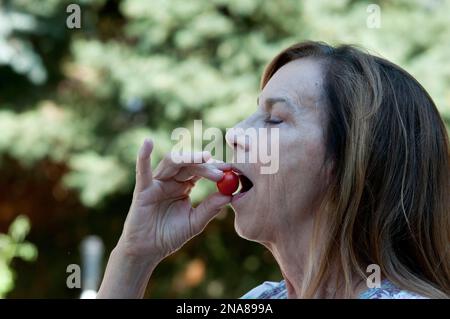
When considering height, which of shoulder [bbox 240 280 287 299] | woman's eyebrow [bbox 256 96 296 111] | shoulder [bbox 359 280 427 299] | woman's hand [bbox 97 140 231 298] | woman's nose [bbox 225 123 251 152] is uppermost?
woman's eyebrow [bbox 256 96 296 111]

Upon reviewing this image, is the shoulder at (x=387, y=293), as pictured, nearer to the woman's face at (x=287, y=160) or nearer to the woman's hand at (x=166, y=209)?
the woman's face at (x=287, y=160)

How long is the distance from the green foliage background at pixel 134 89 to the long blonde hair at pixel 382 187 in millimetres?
4297

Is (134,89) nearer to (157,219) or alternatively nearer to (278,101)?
(157,219)

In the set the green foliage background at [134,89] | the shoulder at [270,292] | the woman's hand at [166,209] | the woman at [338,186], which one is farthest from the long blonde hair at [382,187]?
the green foliage background at [134,89]

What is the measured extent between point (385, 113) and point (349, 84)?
0.11m

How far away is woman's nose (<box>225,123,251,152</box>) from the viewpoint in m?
1.90

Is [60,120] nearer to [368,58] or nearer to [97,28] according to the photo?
[97,28]

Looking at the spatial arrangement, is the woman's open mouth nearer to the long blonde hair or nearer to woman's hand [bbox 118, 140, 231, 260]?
woman's hand [bbox 118, 140, 231, 260]

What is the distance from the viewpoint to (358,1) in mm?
6613

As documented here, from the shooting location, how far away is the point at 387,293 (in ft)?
5.40

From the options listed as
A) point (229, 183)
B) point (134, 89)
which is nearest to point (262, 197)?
point (229, 183)

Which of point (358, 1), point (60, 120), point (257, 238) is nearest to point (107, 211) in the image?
point (60, 120)

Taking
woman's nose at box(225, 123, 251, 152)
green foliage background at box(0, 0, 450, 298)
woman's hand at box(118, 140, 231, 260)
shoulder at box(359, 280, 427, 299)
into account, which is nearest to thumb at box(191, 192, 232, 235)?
woman's hand at box(118, 140, 231, 260)

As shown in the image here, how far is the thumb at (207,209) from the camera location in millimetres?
1971
